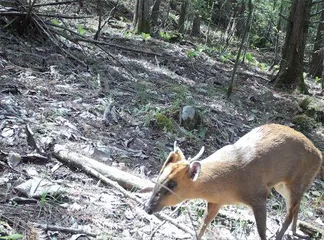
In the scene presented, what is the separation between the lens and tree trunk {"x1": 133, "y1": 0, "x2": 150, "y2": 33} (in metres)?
14.2

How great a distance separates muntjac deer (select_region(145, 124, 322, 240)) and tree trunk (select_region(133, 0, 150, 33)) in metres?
9.98

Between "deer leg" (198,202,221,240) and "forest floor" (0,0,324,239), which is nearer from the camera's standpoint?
"forest floor" (0,0,324,239)

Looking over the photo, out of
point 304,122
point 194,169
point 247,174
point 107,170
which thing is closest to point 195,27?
point 304,122

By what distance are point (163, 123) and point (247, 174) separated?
8.56 feet

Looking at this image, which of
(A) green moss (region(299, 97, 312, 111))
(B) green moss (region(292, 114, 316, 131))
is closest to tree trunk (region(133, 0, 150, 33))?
(A) green moss (region(299, 97, 312, 111))

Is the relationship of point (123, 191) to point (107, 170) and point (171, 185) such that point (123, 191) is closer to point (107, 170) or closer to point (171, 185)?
point (107, 170)

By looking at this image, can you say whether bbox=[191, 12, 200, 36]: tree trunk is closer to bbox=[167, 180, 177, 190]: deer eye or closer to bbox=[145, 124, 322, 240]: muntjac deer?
bbox=[145, 124, 322, 240]: muntjac deer

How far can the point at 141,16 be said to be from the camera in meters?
14.4

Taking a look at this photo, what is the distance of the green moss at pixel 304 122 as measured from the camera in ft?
29.5

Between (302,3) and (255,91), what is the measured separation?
251 cm

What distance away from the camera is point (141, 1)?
559 inches

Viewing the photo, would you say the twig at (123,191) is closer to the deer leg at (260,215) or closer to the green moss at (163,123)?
the deer leg at (260,215)

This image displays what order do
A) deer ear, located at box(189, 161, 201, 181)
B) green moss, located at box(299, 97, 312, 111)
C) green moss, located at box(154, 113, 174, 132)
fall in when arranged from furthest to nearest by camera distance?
green moss, located at box(299, 97, 312, 111) < green moss, located at box(154, 113, 174, 132) < deer ear, located at box(189, 161, 201, 181)

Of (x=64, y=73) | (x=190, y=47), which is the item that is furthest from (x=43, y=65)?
(x=190, y=47)
